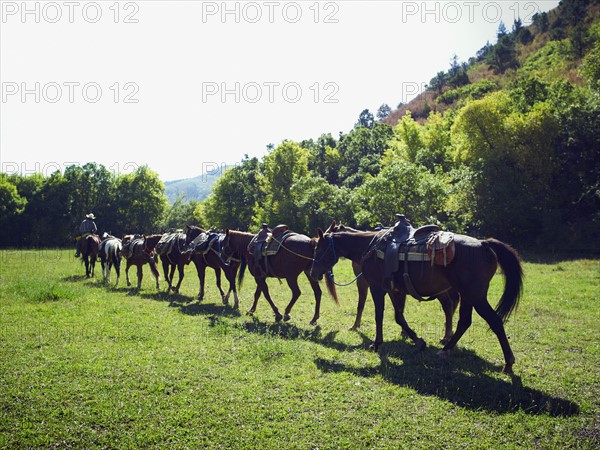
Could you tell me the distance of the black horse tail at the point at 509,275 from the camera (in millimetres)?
7215

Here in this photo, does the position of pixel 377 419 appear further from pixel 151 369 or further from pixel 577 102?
pixel 577 102

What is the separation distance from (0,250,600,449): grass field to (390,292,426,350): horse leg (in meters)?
0.26

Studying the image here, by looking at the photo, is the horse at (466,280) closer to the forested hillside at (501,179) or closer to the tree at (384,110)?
the forested hillside at (501,179)

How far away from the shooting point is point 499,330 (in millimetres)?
7121

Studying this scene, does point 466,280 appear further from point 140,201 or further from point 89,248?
Answer: point 140,201

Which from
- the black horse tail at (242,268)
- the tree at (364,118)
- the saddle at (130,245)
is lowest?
the black horse tail at (242,268)

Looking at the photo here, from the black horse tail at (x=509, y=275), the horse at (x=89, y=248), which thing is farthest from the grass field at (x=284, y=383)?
the horse at (x=89, y=248)

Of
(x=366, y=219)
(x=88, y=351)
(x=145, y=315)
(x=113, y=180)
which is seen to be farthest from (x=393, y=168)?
(x=113, y=180)

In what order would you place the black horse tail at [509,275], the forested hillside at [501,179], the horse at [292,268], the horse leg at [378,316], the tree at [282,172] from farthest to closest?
the tree at [282,172], the forested hillside at [501,179], the horse at [292,268], the horse leg at [378,316], the black horse tail at [509,275]

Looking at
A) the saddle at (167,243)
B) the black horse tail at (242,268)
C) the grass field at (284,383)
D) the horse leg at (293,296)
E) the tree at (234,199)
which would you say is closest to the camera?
the grass field at (284,383)

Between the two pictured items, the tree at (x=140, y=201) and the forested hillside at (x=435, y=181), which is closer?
the forested hillside at (x=435, y=181)

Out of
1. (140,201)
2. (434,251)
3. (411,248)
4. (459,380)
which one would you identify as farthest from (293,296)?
(140,201)

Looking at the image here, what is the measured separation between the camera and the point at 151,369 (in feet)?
23.6

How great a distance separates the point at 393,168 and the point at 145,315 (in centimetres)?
2686
